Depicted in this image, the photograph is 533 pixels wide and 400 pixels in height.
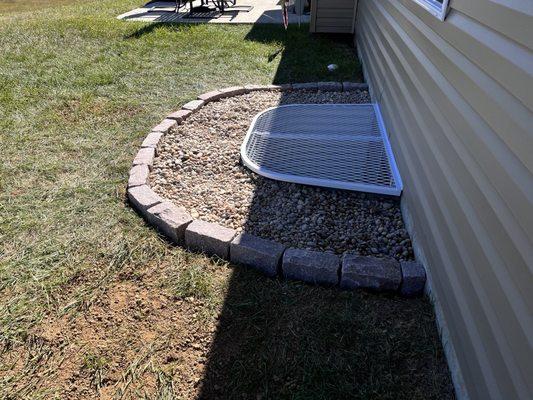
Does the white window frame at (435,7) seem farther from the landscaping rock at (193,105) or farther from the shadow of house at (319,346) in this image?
the landscaping rock at (193,105)

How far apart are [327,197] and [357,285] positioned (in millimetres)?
890

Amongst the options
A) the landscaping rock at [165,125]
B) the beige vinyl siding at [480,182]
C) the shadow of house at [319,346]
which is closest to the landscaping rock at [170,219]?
the shadow of house at [319,346]

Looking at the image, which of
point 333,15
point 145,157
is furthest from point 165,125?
point 333,15

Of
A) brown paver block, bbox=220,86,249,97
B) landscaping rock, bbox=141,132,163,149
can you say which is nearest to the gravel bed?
landscaping rock, bbox=141,132,163,149

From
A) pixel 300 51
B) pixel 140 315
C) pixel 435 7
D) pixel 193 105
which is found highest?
pixel 435 7

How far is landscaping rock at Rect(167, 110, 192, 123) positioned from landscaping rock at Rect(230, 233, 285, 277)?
2.05 m

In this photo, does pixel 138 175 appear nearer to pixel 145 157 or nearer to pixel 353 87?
pixel 145 157

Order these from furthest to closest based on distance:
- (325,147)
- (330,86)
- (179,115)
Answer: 1. (330,86)
2. (179,115)
3. (325,147)

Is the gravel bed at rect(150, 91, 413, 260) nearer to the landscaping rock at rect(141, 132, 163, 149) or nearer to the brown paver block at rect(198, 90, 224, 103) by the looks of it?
the landscaping rock at rect(141, 132, 163, 149)

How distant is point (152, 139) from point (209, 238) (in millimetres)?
1568

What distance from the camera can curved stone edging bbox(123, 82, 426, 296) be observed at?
81.2 inches

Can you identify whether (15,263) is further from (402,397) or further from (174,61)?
(174,61)

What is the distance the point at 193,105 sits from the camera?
4.18 meters

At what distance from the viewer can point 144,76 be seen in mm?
5086
